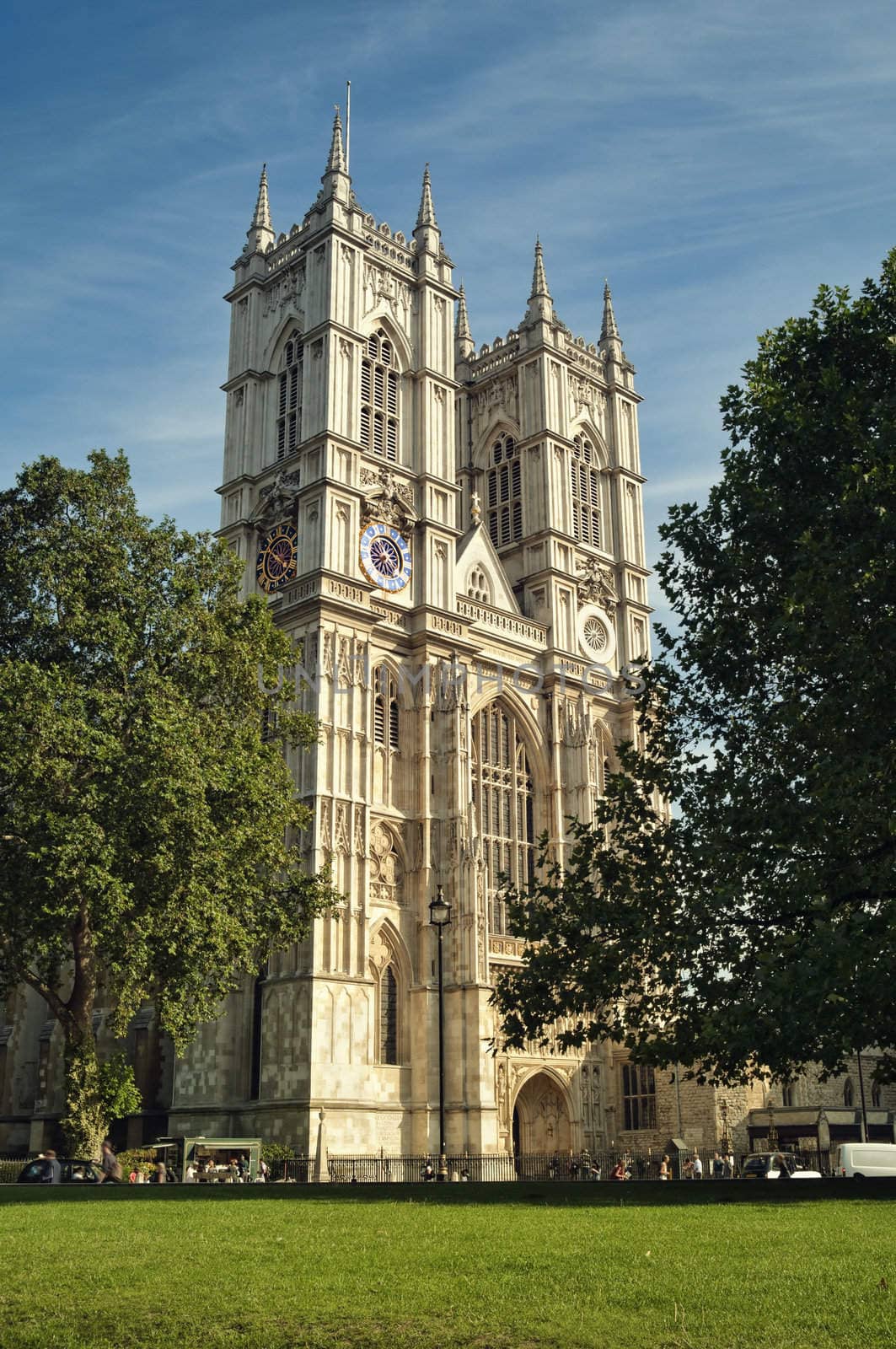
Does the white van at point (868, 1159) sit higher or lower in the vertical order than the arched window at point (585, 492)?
lower

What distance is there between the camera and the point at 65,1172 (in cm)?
2523

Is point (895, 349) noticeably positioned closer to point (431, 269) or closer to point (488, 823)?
point (488, 823)

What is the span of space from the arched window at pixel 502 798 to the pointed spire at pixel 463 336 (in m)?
21.5

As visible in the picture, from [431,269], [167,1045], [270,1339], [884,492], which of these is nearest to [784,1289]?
[270,1339]

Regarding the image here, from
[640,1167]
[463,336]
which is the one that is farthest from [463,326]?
[640,1167]

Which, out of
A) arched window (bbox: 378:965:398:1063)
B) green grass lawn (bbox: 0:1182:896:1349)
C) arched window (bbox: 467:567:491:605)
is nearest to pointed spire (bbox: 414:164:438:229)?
arched window (bbox: 467:567:491:605)

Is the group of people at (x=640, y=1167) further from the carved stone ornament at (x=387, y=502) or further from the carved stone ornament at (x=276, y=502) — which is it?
the carved stone ornament at (x=276, y=502)

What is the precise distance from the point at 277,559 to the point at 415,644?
5.88 metres

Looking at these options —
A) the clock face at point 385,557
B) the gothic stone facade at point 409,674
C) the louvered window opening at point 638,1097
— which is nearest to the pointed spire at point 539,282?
the gothic stone facade at point 409,674

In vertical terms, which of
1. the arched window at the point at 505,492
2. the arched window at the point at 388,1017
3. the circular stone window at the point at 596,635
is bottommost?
the arched window at the point at 388,1017

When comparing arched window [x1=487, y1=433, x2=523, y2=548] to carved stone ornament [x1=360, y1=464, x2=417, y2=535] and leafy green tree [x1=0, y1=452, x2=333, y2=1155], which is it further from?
leafy green tree [x1=0, y1=452, x2=333, y2=1155]

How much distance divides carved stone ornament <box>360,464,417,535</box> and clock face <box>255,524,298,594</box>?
280cm

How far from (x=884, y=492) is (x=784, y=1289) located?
12.9m

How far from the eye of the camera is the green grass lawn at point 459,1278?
8203mm
